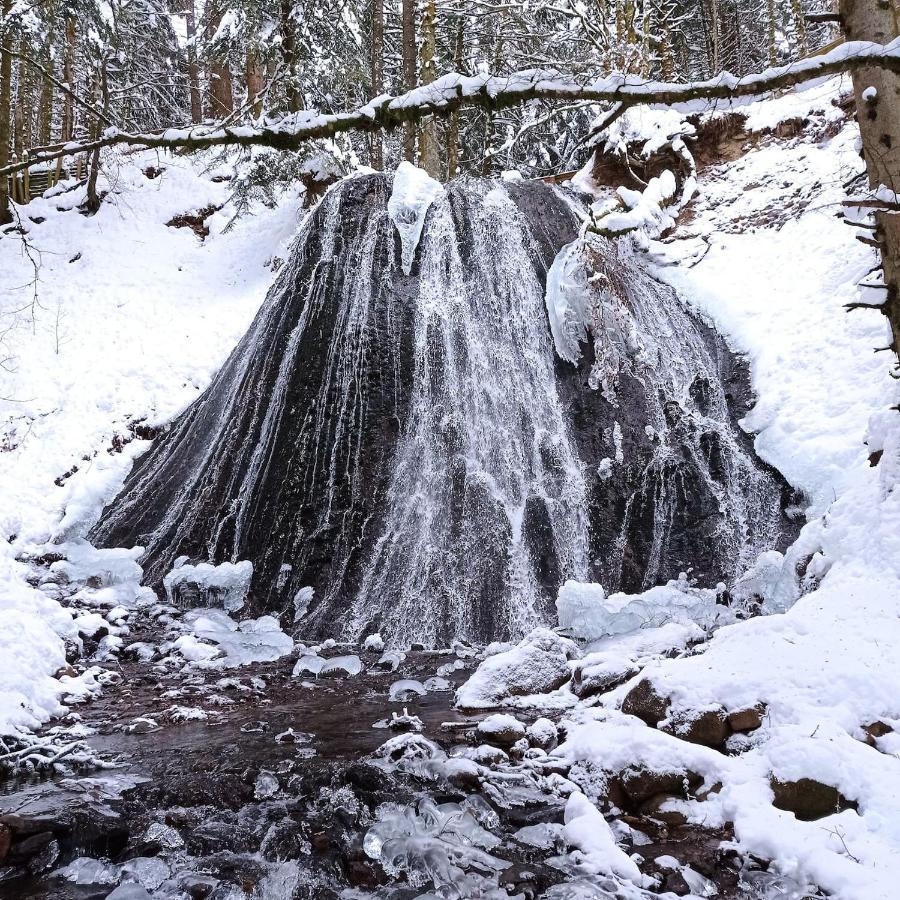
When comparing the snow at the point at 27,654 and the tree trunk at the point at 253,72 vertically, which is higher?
the tree trunk at the point at 253,72

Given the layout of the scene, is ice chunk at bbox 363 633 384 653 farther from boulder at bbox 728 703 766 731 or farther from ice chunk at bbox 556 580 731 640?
boulder at bbox 728 703 766 731

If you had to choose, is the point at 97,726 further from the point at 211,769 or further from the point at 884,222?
the point at 884,222

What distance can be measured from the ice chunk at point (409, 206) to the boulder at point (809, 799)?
10.2 metres

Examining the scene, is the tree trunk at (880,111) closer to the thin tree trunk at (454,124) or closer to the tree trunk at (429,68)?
the tree trunk at (429,68)

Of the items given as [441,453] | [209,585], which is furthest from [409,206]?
[209,585]

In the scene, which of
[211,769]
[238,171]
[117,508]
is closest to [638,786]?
[211,769]

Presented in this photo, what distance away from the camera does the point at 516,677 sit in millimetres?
5914

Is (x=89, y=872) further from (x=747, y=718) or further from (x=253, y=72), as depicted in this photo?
(x=253, y=72)

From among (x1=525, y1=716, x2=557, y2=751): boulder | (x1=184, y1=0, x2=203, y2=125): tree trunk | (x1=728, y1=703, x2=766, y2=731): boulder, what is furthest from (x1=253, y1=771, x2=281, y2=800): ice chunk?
(x1=184, y1=0, x2=203, y2=125): tree trunk

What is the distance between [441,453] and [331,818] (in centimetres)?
697

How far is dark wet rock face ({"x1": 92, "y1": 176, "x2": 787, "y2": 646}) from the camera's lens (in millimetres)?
9445

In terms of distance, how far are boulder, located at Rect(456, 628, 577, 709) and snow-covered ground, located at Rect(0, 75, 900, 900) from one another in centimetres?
12

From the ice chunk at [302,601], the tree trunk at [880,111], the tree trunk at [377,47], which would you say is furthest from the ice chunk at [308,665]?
the tree trunk at [377,47]

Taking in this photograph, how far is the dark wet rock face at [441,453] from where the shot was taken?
9.45 metres
